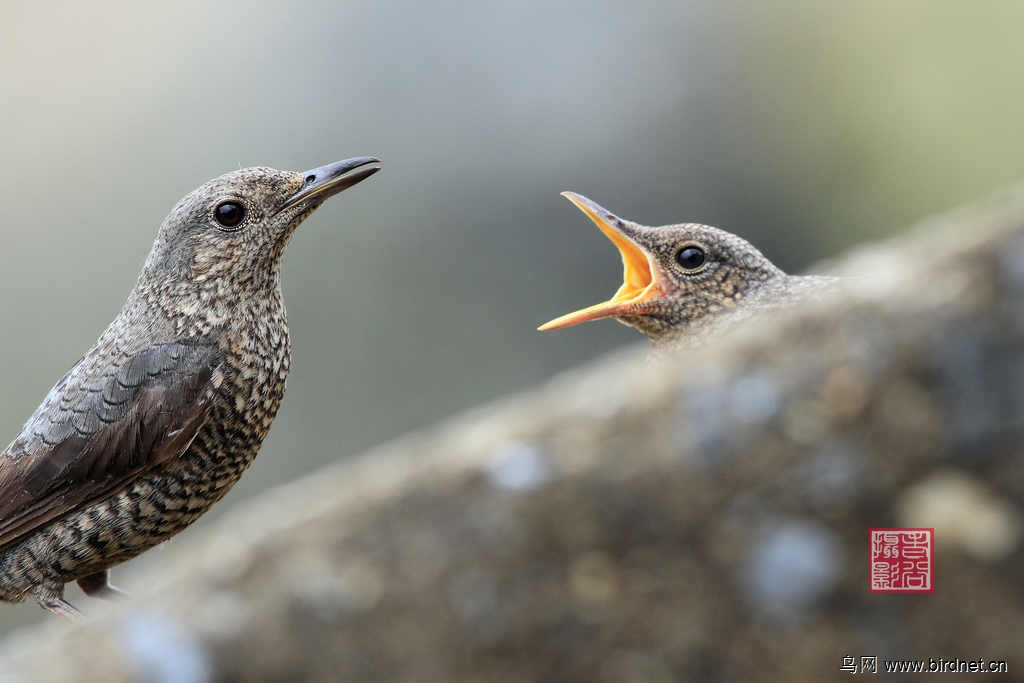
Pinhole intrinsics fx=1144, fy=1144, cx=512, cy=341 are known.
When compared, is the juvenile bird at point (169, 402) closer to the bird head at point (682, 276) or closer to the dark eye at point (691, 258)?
the bird head at point (682, 276)

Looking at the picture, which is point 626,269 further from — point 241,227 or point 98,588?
point 98,588

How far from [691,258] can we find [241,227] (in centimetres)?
200

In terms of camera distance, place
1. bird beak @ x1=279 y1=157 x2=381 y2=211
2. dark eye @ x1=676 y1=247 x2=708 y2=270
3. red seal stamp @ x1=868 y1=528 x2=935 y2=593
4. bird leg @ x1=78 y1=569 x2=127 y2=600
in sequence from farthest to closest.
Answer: bird leg @ x1=78 y1=569 x2=127 y2=600
dark eye @ x1=676 y1=247 x2=708 y2=270
bird beak @ x1=279 y1=157 x2=381 y2=211
red seal stamp @ x1=868 y1=528 x2=935 y2=593

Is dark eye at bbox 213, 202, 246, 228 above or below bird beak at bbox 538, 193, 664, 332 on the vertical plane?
above

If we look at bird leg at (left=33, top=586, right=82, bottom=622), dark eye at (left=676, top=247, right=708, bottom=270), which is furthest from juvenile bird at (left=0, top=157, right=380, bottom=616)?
dark eye at (left=676, top=247, right=708, bottom=270)

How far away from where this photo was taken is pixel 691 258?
5148mm

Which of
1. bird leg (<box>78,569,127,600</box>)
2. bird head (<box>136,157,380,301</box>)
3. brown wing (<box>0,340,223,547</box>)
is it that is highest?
bird head (<box>136,157,380,301</box>)

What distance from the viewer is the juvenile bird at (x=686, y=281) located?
4.90 metres

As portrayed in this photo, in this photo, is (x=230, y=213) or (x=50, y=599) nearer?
(x=50, y=599)

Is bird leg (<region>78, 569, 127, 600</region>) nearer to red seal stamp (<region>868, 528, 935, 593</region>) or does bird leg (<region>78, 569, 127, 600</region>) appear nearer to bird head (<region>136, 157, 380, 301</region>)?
bird head (<region>136, 157, 380, 301</region>)

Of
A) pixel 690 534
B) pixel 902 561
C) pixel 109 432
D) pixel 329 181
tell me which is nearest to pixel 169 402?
pixel 109 432

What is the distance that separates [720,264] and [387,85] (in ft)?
31.8

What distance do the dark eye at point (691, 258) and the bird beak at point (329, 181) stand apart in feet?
4.69

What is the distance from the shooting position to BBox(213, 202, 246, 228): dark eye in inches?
197
